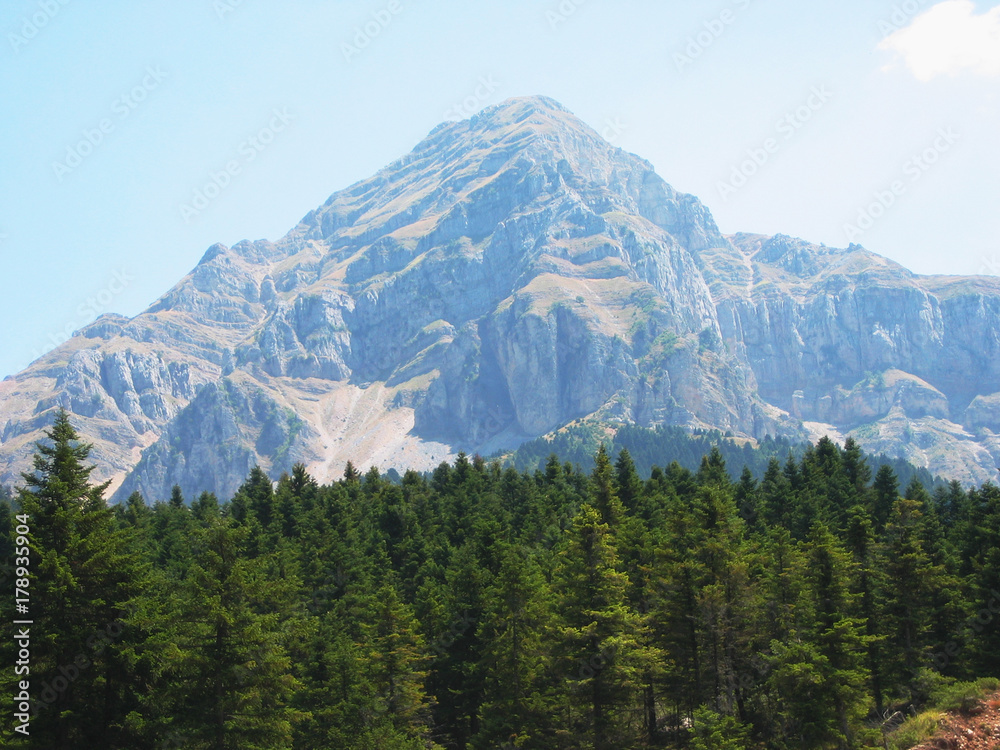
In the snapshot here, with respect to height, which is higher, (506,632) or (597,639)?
(506,632)

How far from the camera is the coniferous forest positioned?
101 ft

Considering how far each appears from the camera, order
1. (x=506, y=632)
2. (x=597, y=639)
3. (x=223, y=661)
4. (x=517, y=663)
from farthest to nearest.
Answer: (x=506, y=632) < (x=517, y=663) < (x=597, y=639) < (x=223, y=661)

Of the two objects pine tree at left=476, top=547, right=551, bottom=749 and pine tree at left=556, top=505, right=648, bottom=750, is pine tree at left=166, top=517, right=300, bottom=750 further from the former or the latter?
pine tree at left=476, top=547, right=551, bottom=749

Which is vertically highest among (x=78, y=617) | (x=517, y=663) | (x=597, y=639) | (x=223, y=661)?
(x=78, y=617)

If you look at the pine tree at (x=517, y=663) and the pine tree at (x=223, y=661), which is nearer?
the pine tree at (x=223, y=661)

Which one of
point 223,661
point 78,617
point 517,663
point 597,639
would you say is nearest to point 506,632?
point 517,663

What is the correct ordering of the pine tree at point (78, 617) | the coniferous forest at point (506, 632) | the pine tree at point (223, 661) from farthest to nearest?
the coniferous forest at point (506, 632), the pine tree at point (223, 661), the pine tree at point (78, 617)

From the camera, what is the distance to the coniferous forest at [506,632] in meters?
30.9

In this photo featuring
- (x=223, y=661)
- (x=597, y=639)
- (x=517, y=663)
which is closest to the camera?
(x=223, y=661)

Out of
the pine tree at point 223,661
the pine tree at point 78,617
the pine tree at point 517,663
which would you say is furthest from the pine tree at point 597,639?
the pine tree at point 78,617

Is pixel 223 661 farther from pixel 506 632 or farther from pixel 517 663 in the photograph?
pixel 517 663

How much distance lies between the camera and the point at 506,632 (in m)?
46.1

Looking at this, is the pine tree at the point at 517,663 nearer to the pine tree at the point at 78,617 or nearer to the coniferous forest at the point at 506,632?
the coniferous forest at the point at 506,632

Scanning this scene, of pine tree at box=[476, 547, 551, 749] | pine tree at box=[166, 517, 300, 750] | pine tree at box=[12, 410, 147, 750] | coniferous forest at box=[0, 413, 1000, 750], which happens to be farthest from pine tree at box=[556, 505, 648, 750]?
pine tree at box=[12, 410, 147, 750]
